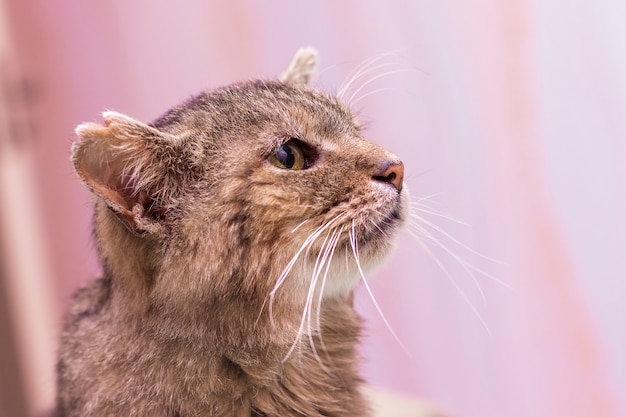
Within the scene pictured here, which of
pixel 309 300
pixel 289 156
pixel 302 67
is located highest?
pixel 302 67

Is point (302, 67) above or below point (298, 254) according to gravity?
above

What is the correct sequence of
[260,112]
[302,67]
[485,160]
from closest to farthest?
[260,112], [302,67], [485,160]

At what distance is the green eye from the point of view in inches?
36.4

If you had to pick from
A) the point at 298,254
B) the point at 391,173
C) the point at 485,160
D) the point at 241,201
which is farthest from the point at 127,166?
the point at 485,160

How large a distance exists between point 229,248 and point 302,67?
46cm

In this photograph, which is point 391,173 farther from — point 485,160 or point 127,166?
point 485,160

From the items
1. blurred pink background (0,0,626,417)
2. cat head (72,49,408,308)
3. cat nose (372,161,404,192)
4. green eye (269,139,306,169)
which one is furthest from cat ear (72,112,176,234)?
blurred pink background (0,0,626,417)

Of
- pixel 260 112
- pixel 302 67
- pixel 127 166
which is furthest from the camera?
pixel 302 67

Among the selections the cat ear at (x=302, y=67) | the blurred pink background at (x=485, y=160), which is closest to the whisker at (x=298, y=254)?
the blurred pink background at (x=485, y=160)

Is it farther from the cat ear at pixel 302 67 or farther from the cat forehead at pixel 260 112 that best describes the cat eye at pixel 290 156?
the cat ear at pixel 302 67

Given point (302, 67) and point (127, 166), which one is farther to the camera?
point (302, 67)

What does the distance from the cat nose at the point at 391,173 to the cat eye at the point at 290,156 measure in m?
0.12

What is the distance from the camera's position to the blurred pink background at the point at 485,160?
1296 mm

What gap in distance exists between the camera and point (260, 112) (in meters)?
0.96
